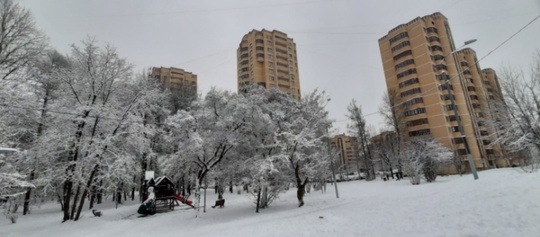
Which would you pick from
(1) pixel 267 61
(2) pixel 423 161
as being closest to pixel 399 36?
(1) pixel 267 61

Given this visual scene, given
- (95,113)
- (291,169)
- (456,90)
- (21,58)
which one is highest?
(456,90)

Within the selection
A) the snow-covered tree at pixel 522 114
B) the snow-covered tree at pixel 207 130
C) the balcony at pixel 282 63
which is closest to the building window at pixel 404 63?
the balcony at pixel 282 63

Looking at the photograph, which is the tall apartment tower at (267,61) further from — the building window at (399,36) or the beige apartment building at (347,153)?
the building window at (399,36)

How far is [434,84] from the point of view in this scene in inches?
1971

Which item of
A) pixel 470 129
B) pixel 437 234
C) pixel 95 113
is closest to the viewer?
pixel 437 234

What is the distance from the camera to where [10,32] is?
13086 mm

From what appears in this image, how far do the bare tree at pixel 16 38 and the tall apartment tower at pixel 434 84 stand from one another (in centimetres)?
5288

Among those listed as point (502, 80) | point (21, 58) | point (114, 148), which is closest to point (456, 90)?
point (502, 80)

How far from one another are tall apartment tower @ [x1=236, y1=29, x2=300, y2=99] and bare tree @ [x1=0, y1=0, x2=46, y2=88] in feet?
169

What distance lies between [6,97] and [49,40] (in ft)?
13.9

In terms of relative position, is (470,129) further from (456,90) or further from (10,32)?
(10,32)

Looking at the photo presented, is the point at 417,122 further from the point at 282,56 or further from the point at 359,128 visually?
the point at 282,56

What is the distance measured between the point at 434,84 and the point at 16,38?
6242 centimetres

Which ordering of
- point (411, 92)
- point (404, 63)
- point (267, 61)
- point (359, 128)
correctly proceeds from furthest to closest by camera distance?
1. point (267, 61)
2. point (404, 63)
3. point (411, 92)
4. point (359, 128)
